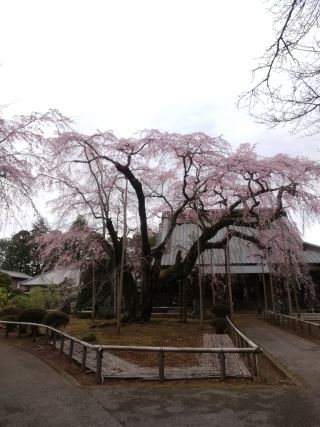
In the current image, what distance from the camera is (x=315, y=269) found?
84.7ft

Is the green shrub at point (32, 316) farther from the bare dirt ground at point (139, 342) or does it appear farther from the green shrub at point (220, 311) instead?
the green shrub at point (220, 311)

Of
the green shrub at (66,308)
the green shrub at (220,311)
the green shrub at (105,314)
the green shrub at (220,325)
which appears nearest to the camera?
the green shrub at (220,325)

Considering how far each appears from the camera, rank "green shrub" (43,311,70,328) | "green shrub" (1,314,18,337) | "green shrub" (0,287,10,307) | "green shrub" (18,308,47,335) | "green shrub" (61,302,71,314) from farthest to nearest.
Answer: "green shrub" (61,302,71,314)
"green shrub" (0,287,10,307)
"green shrub" (1,314,18,337)
"green shrub" (18,308,47,335)
"green shrub" (43,311,70,328)

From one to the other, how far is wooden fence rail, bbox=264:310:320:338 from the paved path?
10.0m

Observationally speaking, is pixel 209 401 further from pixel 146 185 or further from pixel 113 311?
pixel 113 311

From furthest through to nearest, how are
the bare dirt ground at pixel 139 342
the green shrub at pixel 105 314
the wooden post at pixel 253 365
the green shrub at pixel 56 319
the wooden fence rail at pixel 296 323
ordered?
the green shrub at pixel 105 314
the wooden fence rail at pixel 296 323
the green shrub at pixel 56 319
the bare dirt ground at pixel 139 342
the wooden post at pixel 253 365

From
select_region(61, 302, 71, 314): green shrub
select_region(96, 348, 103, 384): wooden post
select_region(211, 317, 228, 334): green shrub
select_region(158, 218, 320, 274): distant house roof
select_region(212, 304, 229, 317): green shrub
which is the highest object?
select_region(158, 218, 320, 274): distant house roof

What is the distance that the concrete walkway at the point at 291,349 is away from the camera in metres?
9.14

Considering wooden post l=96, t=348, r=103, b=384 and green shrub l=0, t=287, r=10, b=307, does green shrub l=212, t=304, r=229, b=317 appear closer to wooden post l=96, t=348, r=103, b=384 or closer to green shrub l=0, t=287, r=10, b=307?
wooden post l=96, t=348, r=103, b=384

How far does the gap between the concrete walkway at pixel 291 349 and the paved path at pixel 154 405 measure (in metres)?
1.20

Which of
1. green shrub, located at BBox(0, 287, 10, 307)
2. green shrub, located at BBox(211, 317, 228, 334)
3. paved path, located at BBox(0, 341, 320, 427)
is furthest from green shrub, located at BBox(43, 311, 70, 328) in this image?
green shrub, located at BBox(0, 287, 10, 307)

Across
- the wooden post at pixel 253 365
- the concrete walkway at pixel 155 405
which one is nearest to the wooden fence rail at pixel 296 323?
the wooden post at pixel 253 365

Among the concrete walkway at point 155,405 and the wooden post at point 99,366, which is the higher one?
the wooden post at point 99,366

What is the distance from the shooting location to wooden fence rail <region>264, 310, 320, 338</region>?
17.0m
